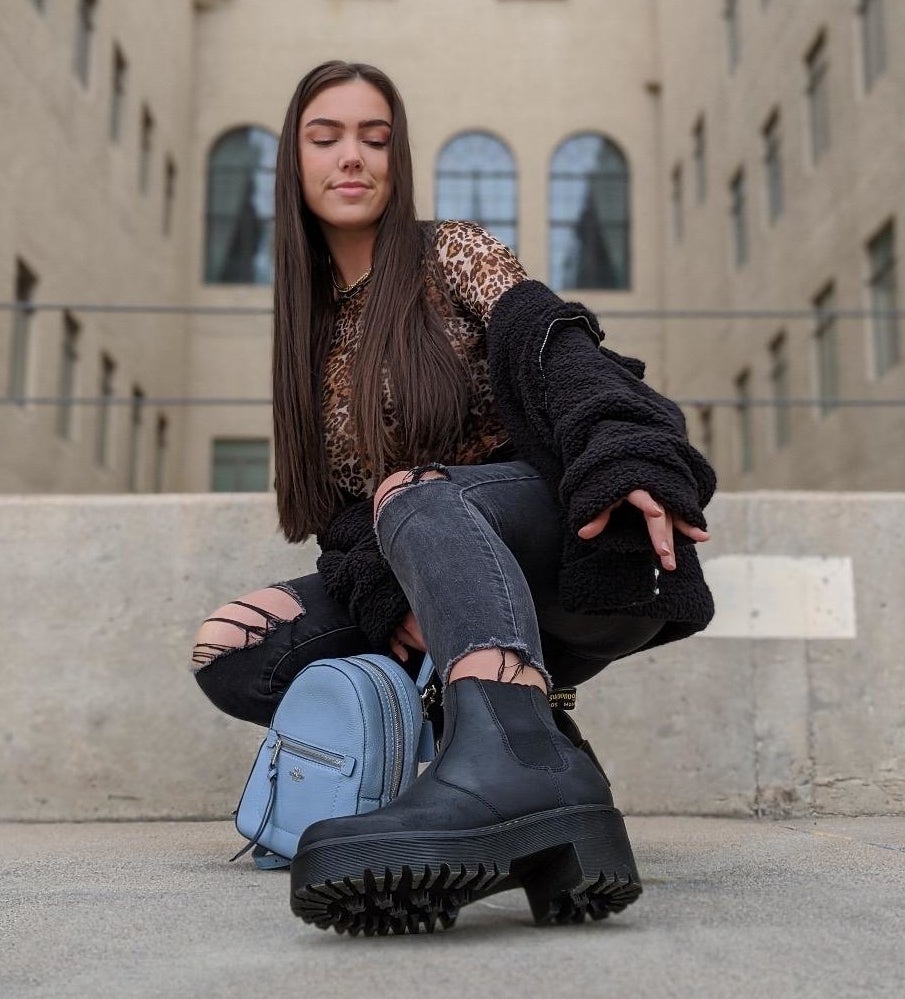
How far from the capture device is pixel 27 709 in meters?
3.81

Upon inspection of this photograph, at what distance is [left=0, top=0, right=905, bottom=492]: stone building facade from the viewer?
41.4ft

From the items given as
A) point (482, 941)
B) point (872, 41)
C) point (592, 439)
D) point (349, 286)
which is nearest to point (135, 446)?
point (872, 41)

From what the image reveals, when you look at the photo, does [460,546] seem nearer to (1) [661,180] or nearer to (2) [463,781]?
(2) [463,781]

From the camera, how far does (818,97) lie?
14.5m

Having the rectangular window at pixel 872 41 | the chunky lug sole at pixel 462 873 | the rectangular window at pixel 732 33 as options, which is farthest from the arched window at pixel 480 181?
the chunky lug sole at pixel 462 873

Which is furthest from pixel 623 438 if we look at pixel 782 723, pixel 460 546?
pixel 782 723

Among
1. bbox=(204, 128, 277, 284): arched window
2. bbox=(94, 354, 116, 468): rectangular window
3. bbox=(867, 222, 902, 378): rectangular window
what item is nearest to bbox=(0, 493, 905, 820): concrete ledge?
bbox=(867, 222, 902, 378): rectangular window

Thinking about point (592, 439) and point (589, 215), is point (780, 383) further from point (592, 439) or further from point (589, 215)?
point (592, 439)

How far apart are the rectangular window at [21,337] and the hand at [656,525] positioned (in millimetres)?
10440

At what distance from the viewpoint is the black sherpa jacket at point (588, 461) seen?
1.60m

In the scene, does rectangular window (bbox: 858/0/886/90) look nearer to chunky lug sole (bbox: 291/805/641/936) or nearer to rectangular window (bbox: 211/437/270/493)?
rectangular window (bbox: 211/437/270/493)

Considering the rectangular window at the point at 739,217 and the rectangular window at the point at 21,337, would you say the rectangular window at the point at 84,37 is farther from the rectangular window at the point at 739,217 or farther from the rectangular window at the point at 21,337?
the rectangular window at the point at 739,217

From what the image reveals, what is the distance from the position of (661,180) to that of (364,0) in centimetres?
589

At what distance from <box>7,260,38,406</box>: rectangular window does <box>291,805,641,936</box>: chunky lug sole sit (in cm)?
1052
